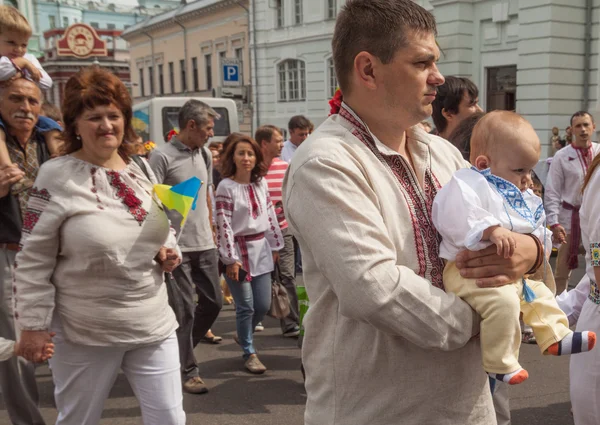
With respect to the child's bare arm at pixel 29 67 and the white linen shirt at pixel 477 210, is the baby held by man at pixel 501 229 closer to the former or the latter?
the white linen shirt at pixel 477 210

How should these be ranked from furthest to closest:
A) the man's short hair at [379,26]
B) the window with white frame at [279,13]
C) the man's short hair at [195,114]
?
the window with white frame at [279,13] → the man's short hair at [195,114] → the man's short hair at [379,26]

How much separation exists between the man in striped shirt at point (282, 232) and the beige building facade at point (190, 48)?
22.0 metres

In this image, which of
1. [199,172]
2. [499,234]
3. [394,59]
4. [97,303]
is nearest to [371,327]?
[499,234]

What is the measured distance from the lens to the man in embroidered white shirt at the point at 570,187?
21.2ft

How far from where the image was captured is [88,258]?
2.65 m

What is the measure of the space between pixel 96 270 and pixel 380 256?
5.23ft

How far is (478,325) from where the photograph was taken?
1.61m

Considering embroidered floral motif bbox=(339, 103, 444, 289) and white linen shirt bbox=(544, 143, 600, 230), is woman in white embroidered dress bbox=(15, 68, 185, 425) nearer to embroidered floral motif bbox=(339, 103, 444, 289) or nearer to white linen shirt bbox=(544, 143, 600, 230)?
embroidered floral motif bbox=(339, 103, 444, 289)

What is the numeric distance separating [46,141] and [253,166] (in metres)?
1.87

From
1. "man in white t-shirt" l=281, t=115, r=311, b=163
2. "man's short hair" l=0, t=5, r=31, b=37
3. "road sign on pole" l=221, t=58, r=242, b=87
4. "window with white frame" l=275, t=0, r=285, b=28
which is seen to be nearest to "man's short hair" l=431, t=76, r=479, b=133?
"man's short hair" l=0, t=5, r=31, b=37

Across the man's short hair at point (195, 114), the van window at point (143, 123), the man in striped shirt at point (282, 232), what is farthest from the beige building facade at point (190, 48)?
the man's short hair at point (195, 114)

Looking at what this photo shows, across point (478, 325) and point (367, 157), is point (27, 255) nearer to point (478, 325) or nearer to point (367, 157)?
point (367, 157)

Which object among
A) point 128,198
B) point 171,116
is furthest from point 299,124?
point 171,116

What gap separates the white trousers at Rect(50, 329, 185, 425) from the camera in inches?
108
